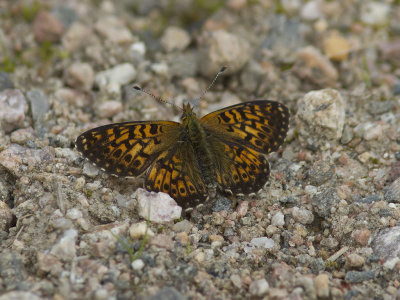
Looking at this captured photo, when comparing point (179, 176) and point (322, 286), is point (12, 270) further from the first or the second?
point (322, 286)

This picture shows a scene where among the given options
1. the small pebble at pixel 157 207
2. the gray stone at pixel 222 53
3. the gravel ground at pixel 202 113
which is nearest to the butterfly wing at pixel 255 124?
the gravel ground at pixel 202 113

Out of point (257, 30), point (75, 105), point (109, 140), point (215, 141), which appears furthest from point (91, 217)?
point (257, 30)

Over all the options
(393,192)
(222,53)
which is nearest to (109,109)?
(222,53)

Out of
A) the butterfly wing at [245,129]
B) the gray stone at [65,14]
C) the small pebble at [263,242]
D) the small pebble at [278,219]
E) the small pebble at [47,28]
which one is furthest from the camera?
the gray stone at [65,14]

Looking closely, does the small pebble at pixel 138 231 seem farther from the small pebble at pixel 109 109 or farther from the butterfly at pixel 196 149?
the small pebble at pixel 109 109

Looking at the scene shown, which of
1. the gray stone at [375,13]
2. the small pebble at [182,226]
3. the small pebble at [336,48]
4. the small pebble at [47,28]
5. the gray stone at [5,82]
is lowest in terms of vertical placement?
the small pebble at [182,226]

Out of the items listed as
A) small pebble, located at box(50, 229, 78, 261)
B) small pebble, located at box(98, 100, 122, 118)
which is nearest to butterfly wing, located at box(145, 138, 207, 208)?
small pebble, located at box(50, 229, 78, 261)
